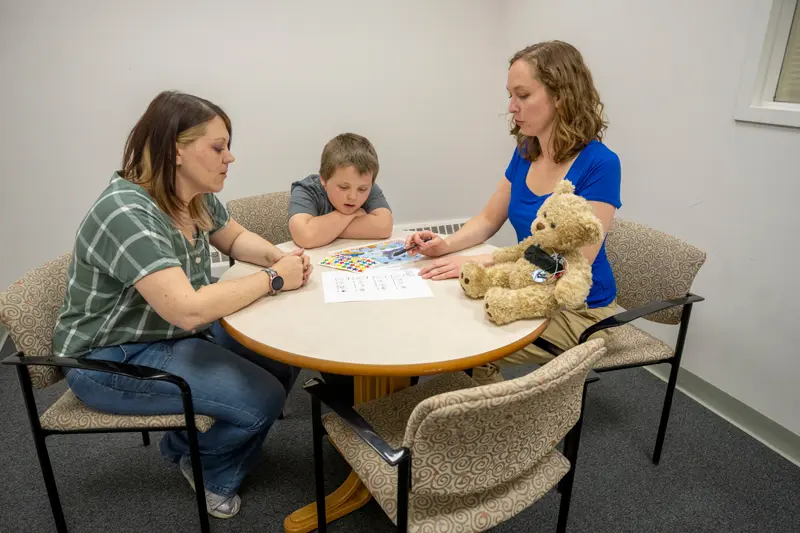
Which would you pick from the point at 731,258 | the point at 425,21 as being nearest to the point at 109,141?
the point at 425,21

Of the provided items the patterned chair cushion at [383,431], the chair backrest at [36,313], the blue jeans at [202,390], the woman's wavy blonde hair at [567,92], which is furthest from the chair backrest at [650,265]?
the chair backrest at [36,313]

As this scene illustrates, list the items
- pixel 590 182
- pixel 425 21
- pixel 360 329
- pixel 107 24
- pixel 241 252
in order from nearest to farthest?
pixel 360 329 → pixel 590 182 → pixel 241 252 → pixel 107 24 → pixel 425 21

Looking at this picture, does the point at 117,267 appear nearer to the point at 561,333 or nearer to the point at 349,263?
the point at 349,263

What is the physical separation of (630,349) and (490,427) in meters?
1.03

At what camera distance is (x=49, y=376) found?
1.46 m

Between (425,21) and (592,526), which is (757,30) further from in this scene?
(592,526)

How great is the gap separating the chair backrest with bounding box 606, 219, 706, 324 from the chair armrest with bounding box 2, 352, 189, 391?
1.52 meters

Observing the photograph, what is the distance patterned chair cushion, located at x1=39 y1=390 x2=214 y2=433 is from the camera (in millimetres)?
1427

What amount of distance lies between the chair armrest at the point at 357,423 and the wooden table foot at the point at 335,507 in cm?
61

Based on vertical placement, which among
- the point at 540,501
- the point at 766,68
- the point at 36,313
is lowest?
the point at 540,501

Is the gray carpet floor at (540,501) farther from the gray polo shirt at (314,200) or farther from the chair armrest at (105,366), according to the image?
the gray polo shirt at (314,200)

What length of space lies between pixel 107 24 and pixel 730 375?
10.4 ft

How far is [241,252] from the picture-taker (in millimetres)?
1826

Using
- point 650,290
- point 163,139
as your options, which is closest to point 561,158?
point 650,290
